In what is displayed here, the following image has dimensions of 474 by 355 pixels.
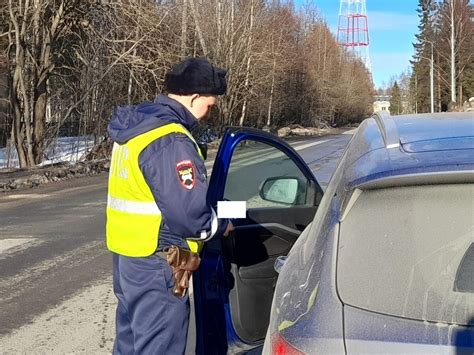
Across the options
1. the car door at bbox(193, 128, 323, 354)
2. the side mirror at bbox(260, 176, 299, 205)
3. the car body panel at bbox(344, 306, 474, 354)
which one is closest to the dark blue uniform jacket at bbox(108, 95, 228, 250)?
the car door at bbox(193, 128, 323, 354)

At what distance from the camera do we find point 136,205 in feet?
8.84

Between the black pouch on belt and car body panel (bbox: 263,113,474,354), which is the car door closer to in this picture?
the black pouch on belt

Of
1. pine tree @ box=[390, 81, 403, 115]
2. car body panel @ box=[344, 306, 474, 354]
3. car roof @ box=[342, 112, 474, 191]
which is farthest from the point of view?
pine tree @ box=[390, 81, 403, 115]

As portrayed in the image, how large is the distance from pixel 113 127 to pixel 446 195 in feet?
5.09

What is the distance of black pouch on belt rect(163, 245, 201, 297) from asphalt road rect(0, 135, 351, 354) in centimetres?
172

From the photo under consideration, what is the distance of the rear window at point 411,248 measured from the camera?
5.86 ft

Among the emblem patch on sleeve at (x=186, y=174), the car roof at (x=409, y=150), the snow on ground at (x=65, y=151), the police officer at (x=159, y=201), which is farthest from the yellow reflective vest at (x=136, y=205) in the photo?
the snow on ground at (x=65, y=151)

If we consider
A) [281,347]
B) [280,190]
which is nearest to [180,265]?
[281,347]

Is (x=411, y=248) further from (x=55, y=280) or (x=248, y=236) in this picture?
(x=55, y=280)

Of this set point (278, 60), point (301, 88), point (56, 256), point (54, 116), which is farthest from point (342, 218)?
point (301, 88)

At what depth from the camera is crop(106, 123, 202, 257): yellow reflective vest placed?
2643mm

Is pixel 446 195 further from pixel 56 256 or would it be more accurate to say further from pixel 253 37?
pixel 253 37

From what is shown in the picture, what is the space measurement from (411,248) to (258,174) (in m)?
1.94

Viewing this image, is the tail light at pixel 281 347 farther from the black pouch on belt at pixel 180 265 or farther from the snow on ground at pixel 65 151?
the snow on ground at pixel 65 151
